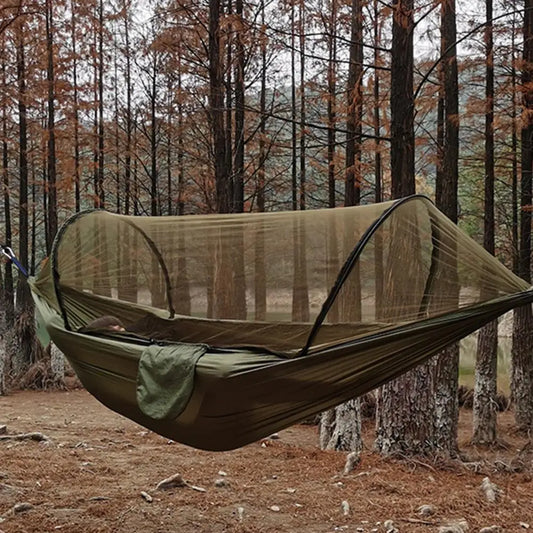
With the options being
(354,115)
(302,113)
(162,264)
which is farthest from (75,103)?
(162,264)

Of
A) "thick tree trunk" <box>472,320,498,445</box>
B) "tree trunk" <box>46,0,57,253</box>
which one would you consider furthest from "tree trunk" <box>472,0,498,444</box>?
"tree trunk" <box>46,0,57,253</box>

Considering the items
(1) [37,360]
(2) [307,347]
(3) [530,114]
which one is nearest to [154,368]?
(2) [307,347]

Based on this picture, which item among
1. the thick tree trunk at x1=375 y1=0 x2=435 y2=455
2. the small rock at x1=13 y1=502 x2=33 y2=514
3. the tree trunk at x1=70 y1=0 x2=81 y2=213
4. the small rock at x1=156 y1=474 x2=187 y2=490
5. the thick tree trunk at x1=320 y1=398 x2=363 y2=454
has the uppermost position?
the tree trunk at x1=70 y1=0 x2=81 y2=213

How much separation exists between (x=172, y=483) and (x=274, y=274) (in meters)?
1.33

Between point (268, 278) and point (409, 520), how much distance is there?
1.26 m

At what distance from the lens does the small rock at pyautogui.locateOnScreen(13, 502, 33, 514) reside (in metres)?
2.89

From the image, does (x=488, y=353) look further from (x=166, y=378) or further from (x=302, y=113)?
(x=166, y=378)

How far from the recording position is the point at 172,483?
10.8 feet

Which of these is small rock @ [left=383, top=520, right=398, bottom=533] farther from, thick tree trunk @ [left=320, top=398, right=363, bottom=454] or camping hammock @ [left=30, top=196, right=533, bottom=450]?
thick tree trunk @ [left=320, top=398, right=363, bottom=454]

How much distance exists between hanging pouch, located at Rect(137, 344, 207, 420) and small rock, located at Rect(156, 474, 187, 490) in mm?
1133

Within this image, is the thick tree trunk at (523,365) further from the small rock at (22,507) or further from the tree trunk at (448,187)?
the small rock at (22,507)

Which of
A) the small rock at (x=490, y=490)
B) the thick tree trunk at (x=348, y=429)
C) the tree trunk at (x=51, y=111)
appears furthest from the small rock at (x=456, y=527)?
the tree trunk at (x=51, y=111)

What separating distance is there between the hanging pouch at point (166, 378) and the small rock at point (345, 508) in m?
1.15

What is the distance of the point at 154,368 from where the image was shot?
2299mm
